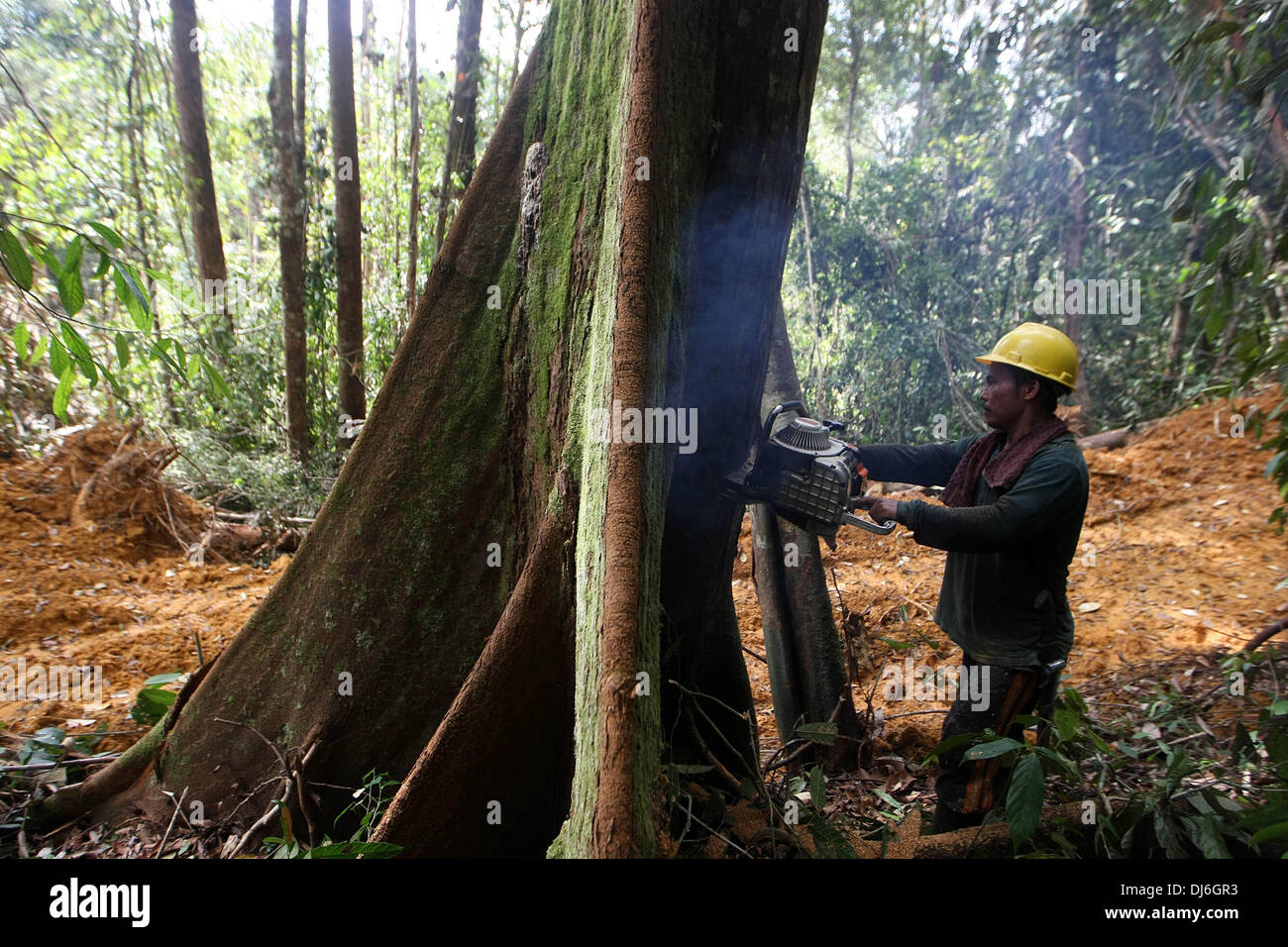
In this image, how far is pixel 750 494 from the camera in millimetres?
2576

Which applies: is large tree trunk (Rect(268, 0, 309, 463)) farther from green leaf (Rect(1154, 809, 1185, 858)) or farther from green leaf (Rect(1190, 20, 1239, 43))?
green leaf (Rect(1154, 809, 1185, 858))

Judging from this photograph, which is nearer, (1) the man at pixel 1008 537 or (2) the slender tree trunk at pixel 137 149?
(1) the man at pixel 1008 537

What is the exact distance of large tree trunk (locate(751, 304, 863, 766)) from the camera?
4.04m

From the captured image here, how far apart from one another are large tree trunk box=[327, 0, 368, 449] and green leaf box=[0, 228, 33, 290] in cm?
557

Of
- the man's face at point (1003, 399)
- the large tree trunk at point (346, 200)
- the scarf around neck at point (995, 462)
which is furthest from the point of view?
the large tree trunk at point (346, 200)

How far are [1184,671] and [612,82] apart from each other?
4592 millimetres

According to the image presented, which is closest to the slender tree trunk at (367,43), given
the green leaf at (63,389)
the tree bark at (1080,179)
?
the tree bark at (1080,179)

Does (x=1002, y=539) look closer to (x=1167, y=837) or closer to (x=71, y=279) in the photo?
(x=1167, y=837)

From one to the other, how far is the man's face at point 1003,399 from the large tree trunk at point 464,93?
6542 millimetres

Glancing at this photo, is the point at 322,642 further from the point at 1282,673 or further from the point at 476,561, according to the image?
the point at 1282,673

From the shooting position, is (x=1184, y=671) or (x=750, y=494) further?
(x=1184, y=671)

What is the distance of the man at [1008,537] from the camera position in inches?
109

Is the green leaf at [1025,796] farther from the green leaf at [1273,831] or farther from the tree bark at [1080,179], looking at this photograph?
the tree bark at [1080,179]
